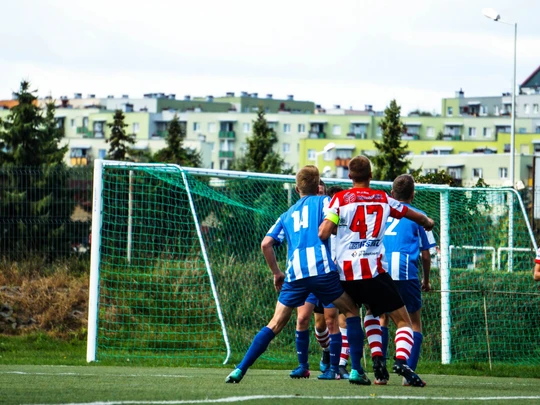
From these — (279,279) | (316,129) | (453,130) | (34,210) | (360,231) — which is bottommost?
(279,279)

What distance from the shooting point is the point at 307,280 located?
26.9ft

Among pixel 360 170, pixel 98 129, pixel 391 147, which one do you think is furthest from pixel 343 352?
pixel 98 129

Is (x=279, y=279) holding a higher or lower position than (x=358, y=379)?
higher

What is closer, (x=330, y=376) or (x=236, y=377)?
(x=236, y=377)

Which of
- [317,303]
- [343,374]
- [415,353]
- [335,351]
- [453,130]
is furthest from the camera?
[453,130]

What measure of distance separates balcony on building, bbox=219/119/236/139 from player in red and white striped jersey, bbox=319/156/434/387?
11290 cm

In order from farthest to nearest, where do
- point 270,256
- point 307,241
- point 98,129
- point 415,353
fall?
point 98,129, point 415,353, point 270,256, point 307,241

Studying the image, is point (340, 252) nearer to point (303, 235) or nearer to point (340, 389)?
point (303, 235)

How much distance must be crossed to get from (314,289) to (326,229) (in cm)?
49

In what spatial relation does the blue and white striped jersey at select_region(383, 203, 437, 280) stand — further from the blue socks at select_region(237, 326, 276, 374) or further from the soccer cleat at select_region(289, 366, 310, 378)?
the blue socks at select_region(237, 326, 276, 374)

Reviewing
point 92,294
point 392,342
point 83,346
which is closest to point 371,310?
point 92,294

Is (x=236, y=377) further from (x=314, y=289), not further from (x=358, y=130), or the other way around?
(x=358, y=130)

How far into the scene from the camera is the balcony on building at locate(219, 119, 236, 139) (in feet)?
396

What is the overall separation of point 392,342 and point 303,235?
664cm
